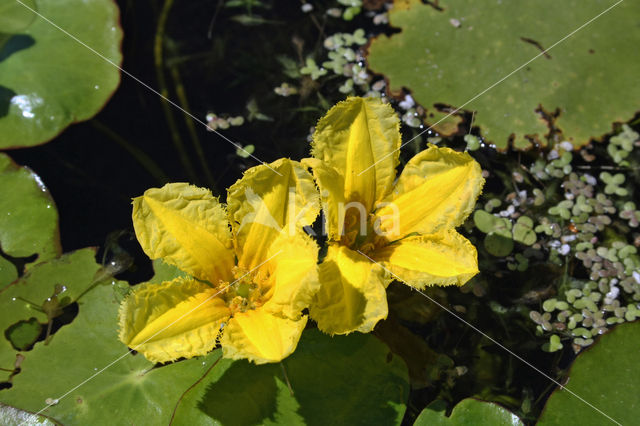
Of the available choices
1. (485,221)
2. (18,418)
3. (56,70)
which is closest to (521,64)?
(485,221)

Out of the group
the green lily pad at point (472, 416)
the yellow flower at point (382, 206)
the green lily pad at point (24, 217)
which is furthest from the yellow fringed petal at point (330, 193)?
the green lily pad at point (24, 217)

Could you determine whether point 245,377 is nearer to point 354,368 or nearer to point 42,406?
point 354,368

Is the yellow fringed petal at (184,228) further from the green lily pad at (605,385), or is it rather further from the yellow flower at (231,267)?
the green lily pad at (605,385)

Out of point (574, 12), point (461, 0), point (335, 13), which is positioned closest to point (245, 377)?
point (335, 13)

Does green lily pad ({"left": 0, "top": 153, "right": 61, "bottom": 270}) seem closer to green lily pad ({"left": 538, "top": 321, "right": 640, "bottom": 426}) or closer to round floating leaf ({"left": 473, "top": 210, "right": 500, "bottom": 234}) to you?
round floating leaf ({"left": 473, "top": 210, "right": 500, "bottom": 234})

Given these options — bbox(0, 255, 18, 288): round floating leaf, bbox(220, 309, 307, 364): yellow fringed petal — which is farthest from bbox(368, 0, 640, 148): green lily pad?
bbox(0, 255, 18, 288): round floating leaf

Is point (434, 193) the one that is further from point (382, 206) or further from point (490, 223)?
point (490, 223)
